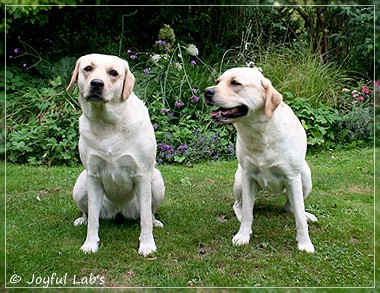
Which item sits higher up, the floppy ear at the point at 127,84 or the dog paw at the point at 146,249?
the floppy ear at the point at 127,84

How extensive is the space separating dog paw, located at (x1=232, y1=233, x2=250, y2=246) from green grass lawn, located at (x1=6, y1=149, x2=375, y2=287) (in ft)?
0.16

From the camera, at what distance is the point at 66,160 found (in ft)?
18.5

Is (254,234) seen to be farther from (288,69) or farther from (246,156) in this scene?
(288,69)

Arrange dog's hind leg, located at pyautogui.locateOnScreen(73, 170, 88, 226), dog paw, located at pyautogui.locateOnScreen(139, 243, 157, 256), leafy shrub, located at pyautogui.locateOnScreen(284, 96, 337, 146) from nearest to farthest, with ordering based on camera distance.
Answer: dog paw, located at pyautogui.locateOnScreen(139, 243, 157, 256) < dog's hind leg, located at pyautogui.locateOnScreen(73, 170, 88, 226) < leafy shrub, located at pyautogui.locateOnScreen(284, 96, 337, 146)

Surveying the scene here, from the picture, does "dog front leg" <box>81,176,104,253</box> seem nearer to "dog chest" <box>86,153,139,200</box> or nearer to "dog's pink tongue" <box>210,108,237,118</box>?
"dog chest" <box>86,153,139,200</box>

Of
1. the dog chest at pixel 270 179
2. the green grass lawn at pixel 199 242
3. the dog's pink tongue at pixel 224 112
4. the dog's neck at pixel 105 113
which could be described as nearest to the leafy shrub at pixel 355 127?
the green grass lawn at pixel 199 242

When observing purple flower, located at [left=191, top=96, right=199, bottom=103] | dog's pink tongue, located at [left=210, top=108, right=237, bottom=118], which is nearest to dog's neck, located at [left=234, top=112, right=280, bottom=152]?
dog's pink tongue, located at [left=210, top=108, right=237, bottom=118]

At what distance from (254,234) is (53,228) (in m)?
1.57

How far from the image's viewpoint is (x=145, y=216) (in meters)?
3.29

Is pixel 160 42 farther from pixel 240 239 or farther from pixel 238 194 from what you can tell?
pixel 240 239

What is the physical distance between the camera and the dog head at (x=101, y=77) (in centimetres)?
292

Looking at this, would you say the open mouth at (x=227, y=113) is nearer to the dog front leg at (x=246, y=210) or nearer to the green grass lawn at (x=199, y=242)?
the dog front leg at (x=246, y=210)

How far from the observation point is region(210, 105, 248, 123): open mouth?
305 centimetres

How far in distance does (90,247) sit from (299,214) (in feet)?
4.79
